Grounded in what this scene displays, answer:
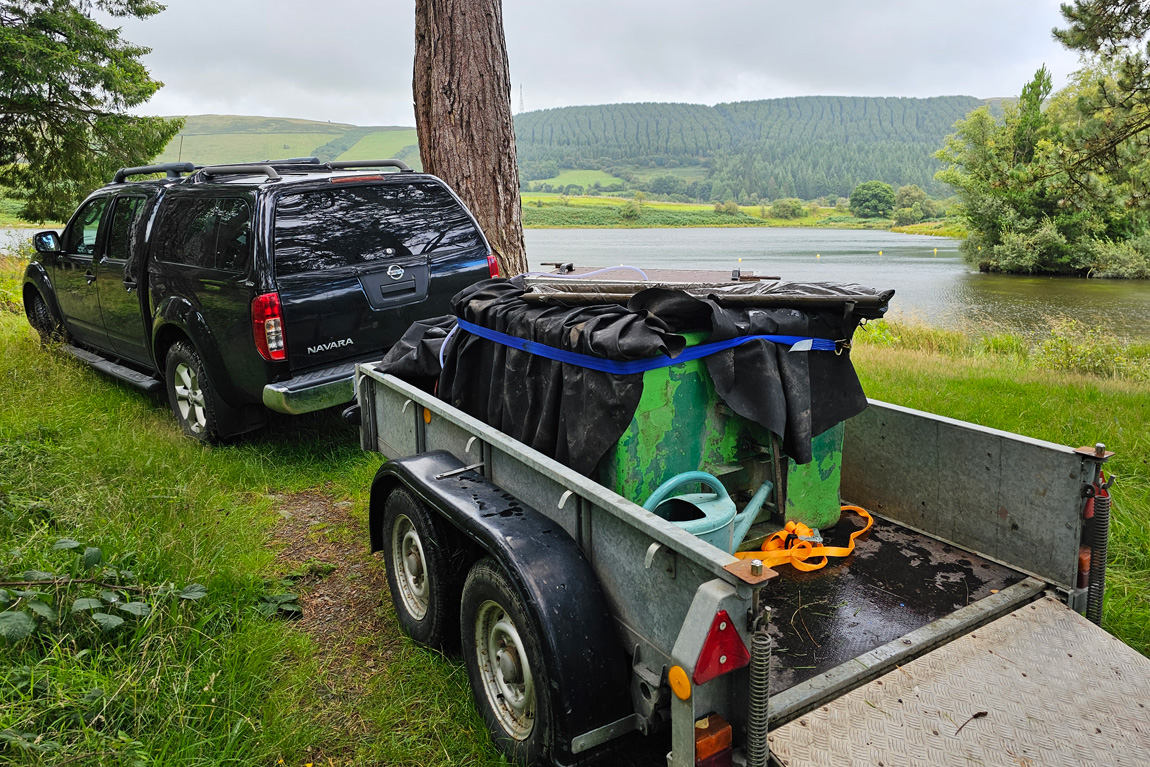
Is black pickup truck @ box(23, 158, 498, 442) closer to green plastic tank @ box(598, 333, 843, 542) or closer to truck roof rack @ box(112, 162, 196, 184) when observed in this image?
truck roof rack @ box(112, 162, 196, 184)

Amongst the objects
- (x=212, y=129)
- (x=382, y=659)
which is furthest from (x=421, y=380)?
(x=212, y=129)

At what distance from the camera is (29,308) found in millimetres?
9078

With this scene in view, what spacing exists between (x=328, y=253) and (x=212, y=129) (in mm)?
174372

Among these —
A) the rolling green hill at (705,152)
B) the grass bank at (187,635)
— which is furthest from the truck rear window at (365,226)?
the rolling green hill at (705,152)

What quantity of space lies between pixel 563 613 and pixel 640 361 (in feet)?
2.98

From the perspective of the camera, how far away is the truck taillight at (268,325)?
5020mm

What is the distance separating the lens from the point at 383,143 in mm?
149125

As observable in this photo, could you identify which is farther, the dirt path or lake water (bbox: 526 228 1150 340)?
lake water (bbox: 526 228 1150 340)

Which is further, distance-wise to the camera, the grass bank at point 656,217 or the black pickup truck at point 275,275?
the grass bank at point 656,217

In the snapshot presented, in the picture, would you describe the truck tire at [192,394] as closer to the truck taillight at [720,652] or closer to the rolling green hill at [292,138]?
the truck taillight at [720,652]

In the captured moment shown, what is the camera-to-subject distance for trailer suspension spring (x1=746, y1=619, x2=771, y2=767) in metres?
1.79

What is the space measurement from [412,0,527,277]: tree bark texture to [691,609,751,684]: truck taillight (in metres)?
6.68

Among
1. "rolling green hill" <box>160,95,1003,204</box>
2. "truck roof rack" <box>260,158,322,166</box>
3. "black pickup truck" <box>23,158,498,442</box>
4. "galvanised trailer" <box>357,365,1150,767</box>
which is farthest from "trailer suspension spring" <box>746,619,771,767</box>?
"rolling green hill" <box>160,95,1003,204</box>

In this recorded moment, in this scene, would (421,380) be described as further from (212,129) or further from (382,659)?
(212,129)
